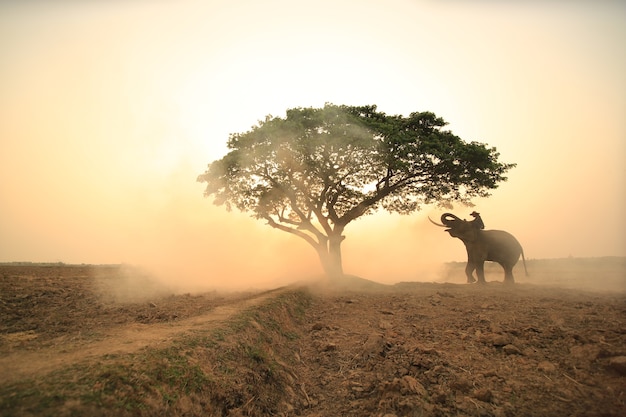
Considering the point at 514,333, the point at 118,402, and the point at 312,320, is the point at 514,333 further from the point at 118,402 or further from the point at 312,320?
the point at 118,402

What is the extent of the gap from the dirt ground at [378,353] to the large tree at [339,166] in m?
8.08

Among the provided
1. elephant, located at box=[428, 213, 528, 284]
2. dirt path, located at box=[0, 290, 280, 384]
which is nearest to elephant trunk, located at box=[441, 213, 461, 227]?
elephant, located at box=[428, 213, 528, 284]

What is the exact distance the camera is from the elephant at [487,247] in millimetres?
14509

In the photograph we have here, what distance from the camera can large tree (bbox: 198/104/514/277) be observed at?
1581 centimetres

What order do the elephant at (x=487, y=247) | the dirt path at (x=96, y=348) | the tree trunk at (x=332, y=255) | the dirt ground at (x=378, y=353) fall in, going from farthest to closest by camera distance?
1. the tree trunk at (x=332, y=255)
2. the elephant at (x=487, y=247)
3. the dirt ground at (x=378, y=353)
4. the dirt path at (x=96, y=348)

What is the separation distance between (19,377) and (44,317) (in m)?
5.39

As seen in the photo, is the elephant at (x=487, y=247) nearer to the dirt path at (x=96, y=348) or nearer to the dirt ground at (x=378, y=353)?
the dirt ground at (x=378, y=353)

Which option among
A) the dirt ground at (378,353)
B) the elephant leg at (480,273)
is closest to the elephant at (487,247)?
the elephant leg at (480,273)

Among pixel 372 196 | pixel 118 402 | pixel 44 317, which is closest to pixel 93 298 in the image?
pixel 44 317

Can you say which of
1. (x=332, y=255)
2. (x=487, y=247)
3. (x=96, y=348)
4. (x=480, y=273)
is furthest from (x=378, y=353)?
(x=332, y=255)

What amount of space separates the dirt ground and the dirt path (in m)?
0.03

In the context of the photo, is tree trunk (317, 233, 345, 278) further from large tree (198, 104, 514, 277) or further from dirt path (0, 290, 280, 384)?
dirt path (0, 290, 280, 384)

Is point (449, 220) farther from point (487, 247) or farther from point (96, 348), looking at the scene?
point (96, 348)

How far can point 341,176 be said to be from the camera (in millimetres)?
17188
